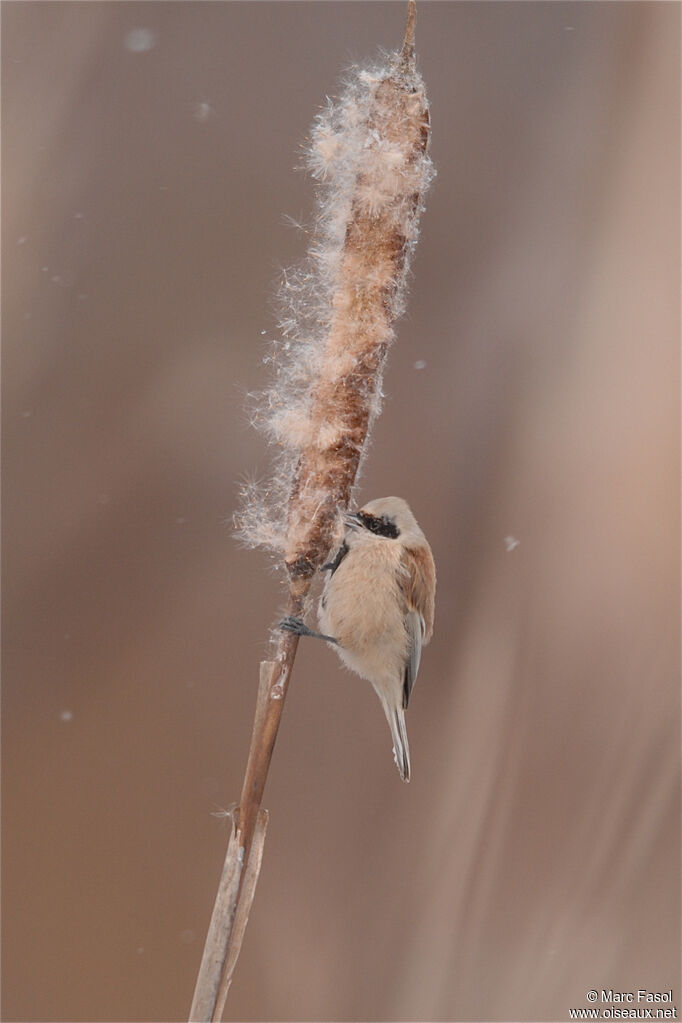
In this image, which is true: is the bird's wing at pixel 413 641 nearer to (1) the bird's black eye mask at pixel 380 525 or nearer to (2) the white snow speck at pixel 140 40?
(1) the bird's black eye mask at pixel 380 525

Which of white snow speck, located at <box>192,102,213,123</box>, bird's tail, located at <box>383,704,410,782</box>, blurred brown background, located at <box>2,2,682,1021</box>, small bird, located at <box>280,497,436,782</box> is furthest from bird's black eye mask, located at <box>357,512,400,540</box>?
white snow speck, located at <box>192,102,213,123</box>

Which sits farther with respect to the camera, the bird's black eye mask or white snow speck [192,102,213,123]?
white snow speck [192,102,213,123]

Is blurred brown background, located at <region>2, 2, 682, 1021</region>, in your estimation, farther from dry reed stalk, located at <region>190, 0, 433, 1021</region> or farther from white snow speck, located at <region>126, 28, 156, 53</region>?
dry reed stalk, located at <region>190, 0, 433, 1021</region>

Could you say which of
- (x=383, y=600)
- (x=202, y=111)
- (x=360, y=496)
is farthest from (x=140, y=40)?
(x=383, y=600)

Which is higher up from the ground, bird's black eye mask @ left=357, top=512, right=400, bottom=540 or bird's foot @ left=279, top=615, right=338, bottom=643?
bird's black eye mask @ left=357, top=512, right=400, bottom=540

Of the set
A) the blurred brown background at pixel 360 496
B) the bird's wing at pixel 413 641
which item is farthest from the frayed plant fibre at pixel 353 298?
the blurred brown background at pixel 360 496

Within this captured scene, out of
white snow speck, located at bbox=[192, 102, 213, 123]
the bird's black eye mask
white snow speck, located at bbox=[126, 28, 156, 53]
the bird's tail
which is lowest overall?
the bird's tail
